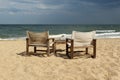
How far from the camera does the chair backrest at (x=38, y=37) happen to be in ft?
27.7

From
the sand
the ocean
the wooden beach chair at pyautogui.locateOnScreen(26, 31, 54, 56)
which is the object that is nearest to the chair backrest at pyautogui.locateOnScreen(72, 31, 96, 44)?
the sand

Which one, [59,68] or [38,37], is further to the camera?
[38,37]

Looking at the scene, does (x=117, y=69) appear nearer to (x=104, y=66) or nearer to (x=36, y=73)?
(x=104, y=66)

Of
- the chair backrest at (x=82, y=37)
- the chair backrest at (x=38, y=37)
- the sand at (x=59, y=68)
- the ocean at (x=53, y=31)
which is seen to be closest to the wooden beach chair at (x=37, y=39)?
the chair backrest at (x=38, y=37)

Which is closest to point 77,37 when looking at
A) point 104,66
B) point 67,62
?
point 67,62

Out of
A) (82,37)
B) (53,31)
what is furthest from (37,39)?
(53,31)

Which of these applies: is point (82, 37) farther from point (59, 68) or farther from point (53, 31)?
point (53, 31)

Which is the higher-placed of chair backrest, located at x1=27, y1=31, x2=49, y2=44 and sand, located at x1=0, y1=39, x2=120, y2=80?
chair backrest, located at x1=27, y1=31, x2=49, y2=44

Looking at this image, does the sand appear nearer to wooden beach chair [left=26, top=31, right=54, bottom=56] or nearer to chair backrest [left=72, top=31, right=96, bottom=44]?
wooden beach chair [left=26, top=31, right=54, bottom=56]

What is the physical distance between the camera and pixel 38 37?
27.8 ft

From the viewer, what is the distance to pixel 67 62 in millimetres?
7480

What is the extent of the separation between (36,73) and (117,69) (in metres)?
2.30

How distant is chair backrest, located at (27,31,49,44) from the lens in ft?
27.7

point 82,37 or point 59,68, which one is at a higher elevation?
point 82,37
